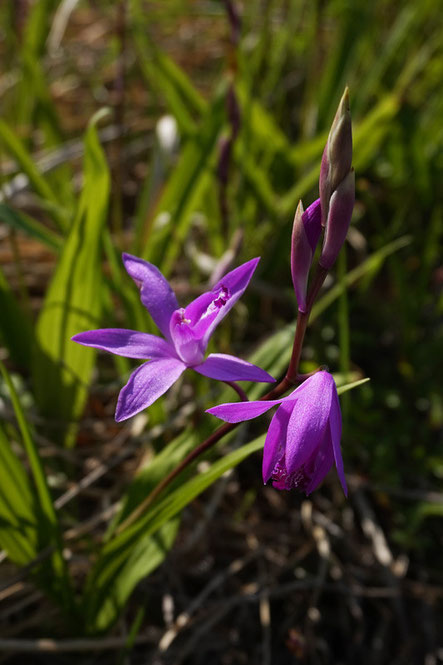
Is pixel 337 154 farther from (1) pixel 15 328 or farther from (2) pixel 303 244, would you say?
(1) pixel 15 328

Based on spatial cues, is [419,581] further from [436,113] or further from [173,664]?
[436,113]

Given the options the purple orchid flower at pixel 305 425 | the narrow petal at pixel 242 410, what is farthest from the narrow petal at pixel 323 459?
the narrow petal at pixel 242 410

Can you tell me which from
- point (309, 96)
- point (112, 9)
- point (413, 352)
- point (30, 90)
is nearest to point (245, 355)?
point (413, 352)

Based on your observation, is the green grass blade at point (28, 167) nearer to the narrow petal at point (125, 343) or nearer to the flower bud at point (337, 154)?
the narrow petal at point (125, 343)

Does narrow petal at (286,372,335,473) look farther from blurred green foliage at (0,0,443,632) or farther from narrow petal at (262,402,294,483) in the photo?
blurred green foliage at (0,0,443,632)

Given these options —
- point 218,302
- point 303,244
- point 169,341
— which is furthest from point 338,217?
point 169,341

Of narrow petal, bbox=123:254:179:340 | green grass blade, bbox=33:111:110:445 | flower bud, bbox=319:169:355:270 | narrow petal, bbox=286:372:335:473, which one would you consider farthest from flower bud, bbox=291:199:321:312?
green grass blade, bbox=33:111:110:445
